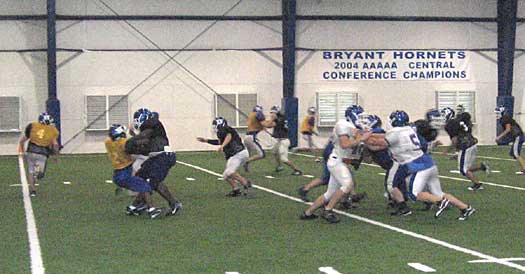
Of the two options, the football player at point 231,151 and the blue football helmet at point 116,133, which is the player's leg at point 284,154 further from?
the blue football helmet at point 116,133

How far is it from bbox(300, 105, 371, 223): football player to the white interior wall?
2342 centimetres

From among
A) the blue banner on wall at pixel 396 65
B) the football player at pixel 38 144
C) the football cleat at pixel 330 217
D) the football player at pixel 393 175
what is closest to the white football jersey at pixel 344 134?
the football player at pixel 393 175

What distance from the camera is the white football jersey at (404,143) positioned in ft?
46.4

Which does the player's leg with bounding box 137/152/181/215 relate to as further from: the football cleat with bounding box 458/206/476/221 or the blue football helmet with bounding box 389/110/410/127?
the football cleat with bounding box 458/206/476/221

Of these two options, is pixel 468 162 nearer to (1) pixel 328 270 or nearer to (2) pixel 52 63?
(1) pixel 328 270

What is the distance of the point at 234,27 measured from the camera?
3794 centimetres

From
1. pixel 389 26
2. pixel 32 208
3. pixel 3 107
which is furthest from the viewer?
pixel 389 26

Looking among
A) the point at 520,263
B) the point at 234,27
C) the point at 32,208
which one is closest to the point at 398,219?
the point at 520,263

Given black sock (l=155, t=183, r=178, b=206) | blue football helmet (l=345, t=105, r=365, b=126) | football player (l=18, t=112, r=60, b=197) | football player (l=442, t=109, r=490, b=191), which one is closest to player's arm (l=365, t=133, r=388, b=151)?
blue football helmet (l=345, t=105, r=365, b=126)

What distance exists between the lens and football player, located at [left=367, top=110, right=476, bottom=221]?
556 inches

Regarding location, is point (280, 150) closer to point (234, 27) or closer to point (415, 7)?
point (234, 27)

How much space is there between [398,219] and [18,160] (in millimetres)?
20788

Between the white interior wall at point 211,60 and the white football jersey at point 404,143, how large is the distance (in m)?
23.9

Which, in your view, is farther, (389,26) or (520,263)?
(389,26)
